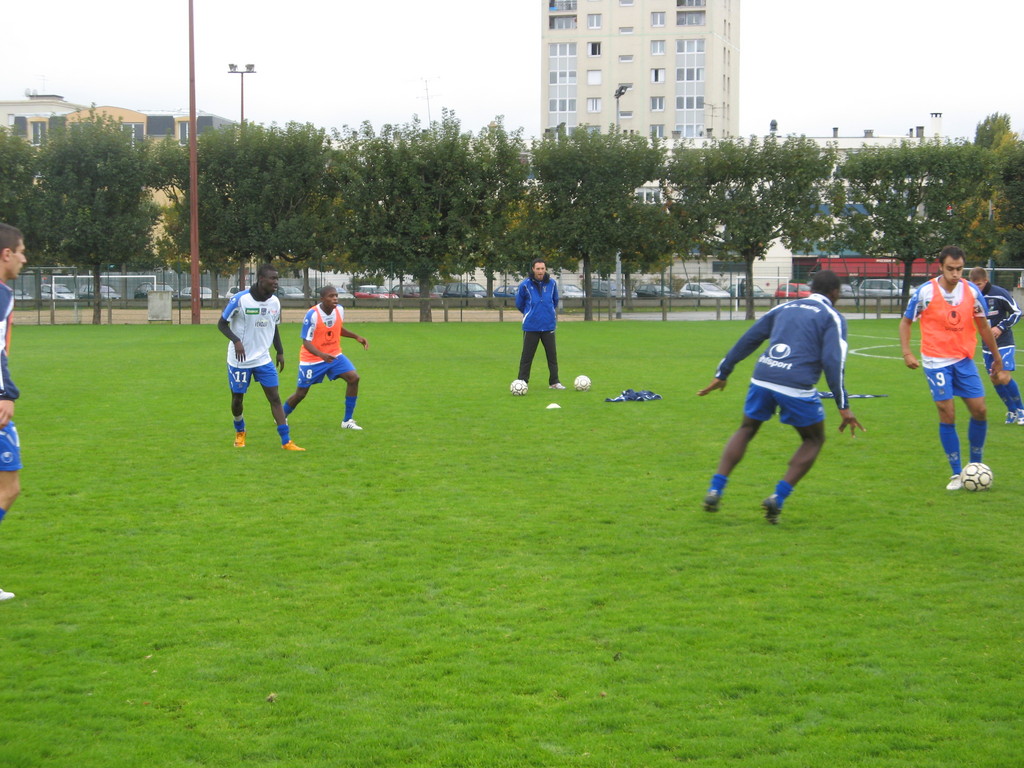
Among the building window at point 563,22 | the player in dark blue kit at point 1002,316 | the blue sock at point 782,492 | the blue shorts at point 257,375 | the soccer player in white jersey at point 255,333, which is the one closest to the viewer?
the blue sock at point 782,492

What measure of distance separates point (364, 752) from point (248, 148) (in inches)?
1675

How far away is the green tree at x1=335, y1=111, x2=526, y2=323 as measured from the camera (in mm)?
43125

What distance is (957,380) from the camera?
9422 mm

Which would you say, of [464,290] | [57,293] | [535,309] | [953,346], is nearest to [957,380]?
[953,346]

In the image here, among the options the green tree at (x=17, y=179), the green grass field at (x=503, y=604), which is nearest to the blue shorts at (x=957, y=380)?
the green grass field at (x=503, y=604)

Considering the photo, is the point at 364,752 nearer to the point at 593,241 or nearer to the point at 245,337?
the point at 245,337

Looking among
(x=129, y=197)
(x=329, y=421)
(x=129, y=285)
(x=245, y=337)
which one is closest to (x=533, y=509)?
(x=245, y=337)

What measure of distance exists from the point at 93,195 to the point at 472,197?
50.3ft

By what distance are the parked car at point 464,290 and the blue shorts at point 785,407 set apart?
44791 millimetres

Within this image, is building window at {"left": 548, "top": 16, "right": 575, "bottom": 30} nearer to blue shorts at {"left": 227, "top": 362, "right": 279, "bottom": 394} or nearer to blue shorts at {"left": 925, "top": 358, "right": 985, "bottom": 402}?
blue shorts at {"left": 227, "top": 362, "right": 279, "bottom": 394}

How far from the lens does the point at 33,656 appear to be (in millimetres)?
5285

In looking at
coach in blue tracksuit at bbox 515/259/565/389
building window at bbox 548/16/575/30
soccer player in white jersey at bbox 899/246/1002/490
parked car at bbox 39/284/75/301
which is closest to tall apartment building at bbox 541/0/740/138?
building window at bbox 548/16/575/30

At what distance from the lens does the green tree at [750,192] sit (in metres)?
44.0

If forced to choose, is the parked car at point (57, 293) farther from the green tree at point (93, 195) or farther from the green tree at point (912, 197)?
the green tree at point (912, 197)
